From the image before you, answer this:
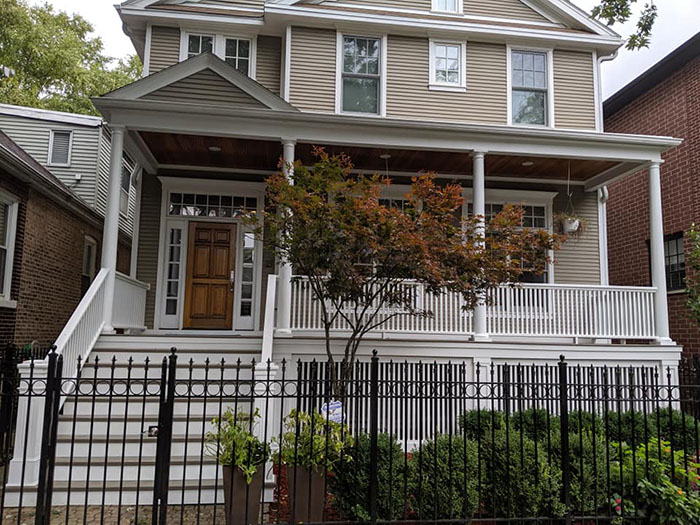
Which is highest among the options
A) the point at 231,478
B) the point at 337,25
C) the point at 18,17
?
the point at 18,17

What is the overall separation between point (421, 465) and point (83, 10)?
29351 millimetres

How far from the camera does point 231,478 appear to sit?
4609mm

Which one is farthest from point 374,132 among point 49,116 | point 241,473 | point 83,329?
point 49,116

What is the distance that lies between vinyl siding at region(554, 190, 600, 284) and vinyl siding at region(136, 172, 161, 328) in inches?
313

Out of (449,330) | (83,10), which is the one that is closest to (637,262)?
(449,330)

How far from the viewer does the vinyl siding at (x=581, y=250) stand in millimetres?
11148

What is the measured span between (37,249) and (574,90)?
37.2 feet

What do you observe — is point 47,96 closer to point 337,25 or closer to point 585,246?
point 337,25

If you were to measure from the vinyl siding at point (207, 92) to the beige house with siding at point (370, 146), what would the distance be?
0.10ft

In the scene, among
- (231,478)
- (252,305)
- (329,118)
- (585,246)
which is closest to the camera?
(231,478)

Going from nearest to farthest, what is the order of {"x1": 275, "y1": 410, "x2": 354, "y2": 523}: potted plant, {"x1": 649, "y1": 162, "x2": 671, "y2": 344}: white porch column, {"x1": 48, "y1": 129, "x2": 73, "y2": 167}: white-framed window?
1. {"x1": 275, "y1": 410, "x2": 354, "y2": 523}: potted plant
2. {"x1": 649, "y1": 162, "x2": 671, "y2": 344}: white porch column
3. {"x1": 48, "y1": 129, "x2": 73, "y2": 167}: white-framed window

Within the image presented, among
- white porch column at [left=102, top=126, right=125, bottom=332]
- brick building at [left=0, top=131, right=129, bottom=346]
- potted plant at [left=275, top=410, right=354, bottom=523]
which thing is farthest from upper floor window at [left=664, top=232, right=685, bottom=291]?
brick building at [left=0, top=131, right=129, bottom=346]

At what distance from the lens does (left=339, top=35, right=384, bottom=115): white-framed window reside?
436 inches

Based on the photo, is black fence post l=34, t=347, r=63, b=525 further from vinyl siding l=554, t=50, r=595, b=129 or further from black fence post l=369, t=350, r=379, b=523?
vinyl siding l=554, t=50, r=595, b=129
